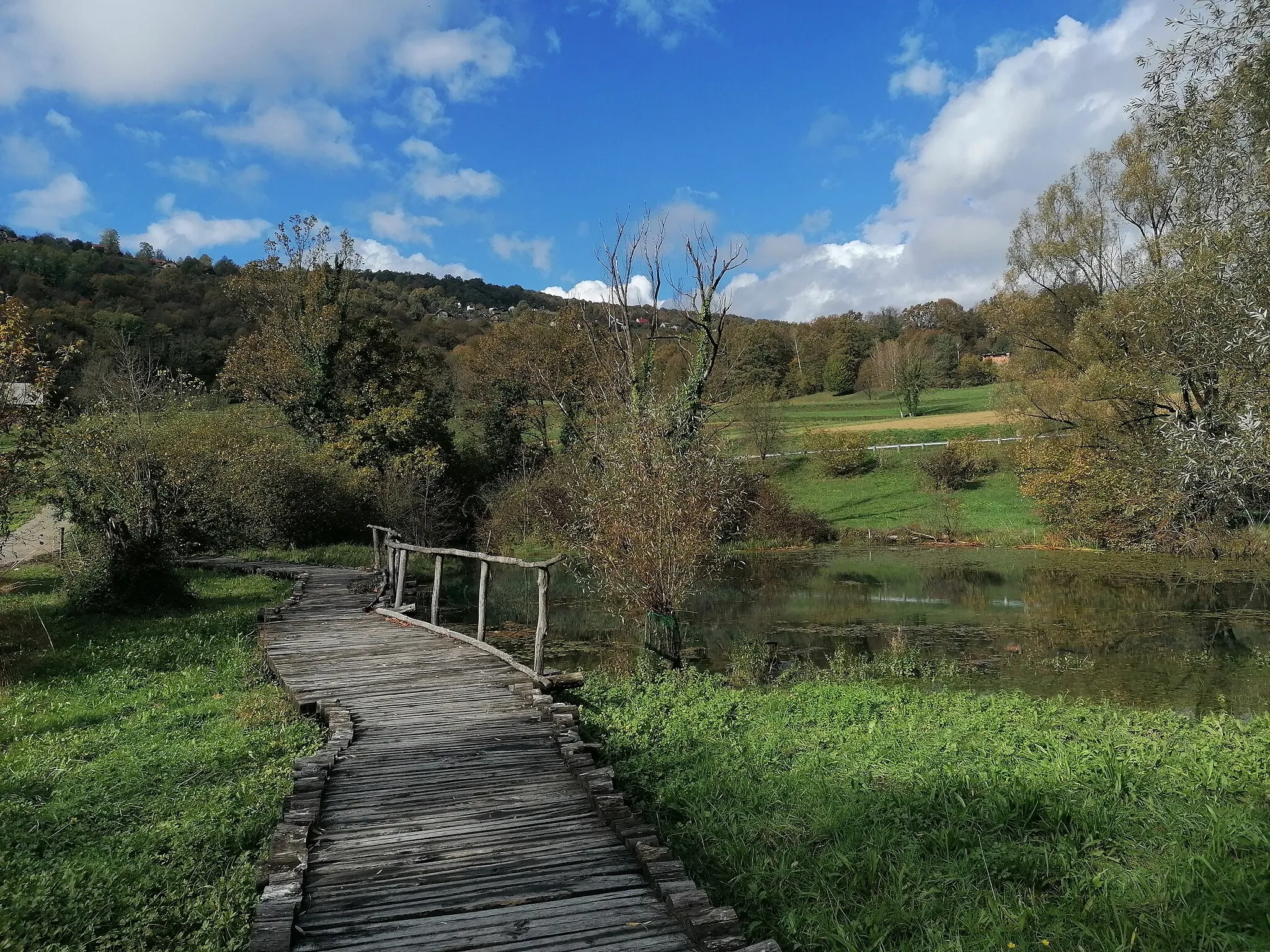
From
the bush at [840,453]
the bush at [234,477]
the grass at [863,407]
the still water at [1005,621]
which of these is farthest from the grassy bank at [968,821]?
the grass at [863,407]

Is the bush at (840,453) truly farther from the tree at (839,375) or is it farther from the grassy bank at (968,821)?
the grassy bank at (968,821)

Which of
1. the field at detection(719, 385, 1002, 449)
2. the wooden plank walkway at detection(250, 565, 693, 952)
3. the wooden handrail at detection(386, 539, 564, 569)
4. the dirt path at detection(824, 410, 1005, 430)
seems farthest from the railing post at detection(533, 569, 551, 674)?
the dirt path at detection(824, 410, 1005, 430)

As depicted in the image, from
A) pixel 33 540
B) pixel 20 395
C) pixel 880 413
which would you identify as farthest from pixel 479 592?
pixel 880 413

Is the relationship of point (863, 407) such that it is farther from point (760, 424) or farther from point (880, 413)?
point (760, 424)

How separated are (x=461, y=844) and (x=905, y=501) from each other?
36.7 metres

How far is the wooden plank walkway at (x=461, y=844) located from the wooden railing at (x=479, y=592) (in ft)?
3.07

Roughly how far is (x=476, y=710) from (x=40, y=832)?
3.75 meters

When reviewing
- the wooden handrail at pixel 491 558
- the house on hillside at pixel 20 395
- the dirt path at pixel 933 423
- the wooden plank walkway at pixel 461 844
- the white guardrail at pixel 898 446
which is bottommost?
the wooden plank walkway at pixel 461 844

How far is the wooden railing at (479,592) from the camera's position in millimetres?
9688

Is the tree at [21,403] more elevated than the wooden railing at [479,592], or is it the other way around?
the tree at [21,403]

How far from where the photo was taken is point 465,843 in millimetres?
5031

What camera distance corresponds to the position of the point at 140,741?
300 inches

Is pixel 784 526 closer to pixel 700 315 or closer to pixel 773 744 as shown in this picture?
pixel 700 315

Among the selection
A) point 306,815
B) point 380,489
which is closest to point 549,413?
point 380,489
